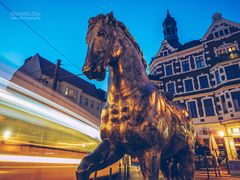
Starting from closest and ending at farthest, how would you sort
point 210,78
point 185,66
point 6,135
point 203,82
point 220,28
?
point 6,135
point 210,78
point 203,82
point 220,28
point 185,66

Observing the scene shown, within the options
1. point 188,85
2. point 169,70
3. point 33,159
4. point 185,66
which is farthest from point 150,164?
point 169,70

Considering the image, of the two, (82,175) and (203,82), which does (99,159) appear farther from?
(203,82)

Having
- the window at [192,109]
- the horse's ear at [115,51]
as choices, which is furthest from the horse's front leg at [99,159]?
the window at [192,109]

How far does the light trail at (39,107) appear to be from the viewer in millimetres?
4062

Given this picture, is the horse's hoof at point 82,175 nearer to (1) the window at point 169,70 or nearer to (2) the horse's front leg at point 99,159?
(2) the horse's front leg at point 99,159

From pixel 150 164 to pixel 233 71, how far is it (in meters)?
23.2

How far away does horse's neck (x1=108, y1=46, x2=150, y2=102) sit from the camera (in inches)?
67.7

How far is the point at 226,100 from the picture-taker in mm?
20234

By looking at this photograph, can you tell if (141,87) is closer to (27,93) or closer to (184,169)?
(184,169)

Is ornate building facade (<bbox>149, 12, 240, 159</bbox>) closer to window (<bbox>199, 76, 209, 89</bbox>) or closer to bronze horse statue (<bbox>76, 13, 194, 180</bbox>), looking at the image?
window (<bbox>199, 76, 209, 89</bbox>)

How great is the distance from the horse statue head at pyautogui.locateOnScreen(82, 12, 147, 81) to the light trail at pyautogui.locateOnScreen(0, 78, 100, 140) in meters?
3.20

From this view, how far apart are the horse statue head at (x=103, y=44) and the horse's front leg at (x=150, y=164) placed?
0.83m

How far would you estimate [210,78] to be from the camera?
2305cm

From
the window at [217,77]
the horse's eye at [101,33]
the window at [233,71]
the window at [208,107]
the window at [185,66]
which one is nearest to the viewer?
the horse's eye at [101,33]
